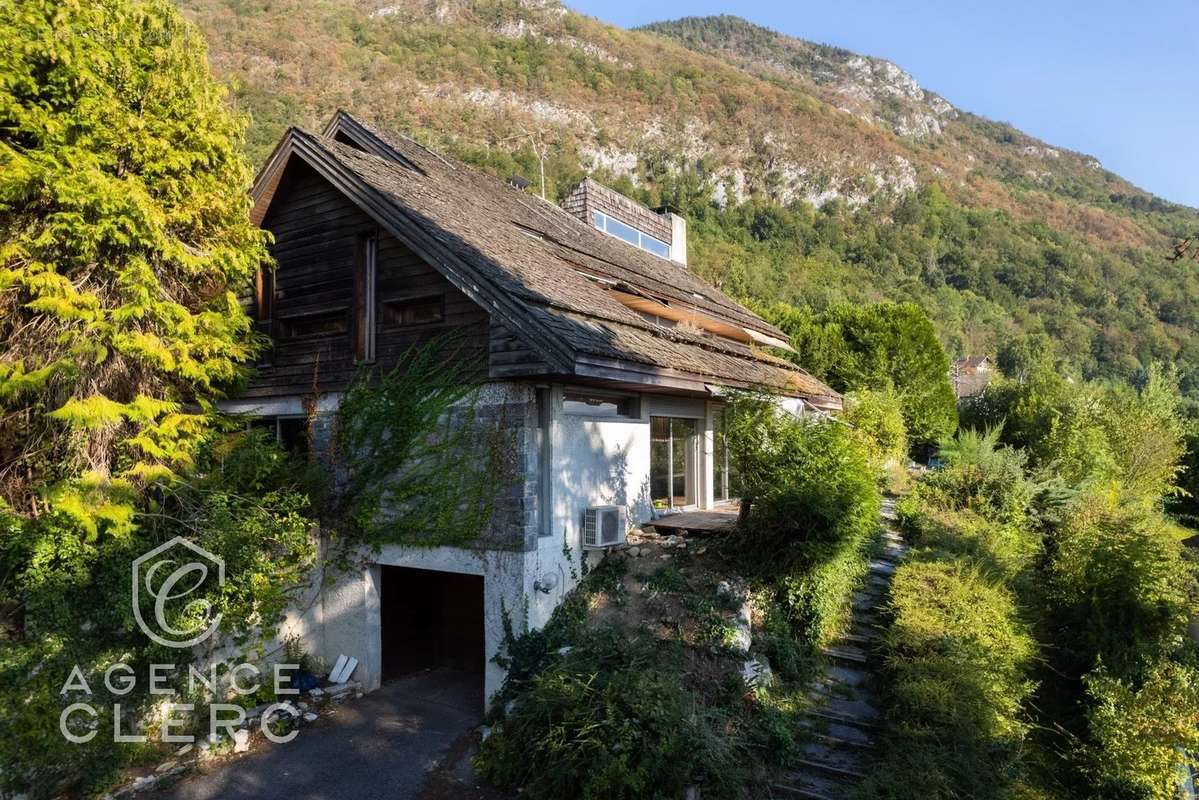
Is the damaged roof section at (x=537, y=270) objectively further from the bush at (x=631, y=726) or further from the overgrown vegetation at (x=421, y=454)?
the bush at (x=631, y=726)

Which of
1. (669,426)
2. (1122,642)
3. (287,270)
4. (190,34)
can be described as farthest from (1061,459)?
(190,34)

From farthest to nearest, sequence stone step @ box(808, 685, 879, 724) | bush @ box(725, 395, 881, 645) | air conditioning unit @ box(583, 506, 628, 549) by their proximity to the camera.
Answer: air conditioning unit @ box(583, 506, 628, 549), bush @ box(725, 395, 881, 645), stone step @ box(808, 685, 879, 724)

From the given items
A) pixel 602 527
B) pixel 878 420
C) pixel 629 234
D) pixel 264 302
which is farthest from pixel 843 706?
Result: pixel 878 420

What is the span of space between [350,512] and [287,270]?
4661mm

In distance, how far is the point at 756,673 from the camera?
26.8ft

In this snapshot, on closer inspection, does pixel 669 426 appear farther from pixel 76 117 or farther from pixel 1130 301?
pixel 1130 301

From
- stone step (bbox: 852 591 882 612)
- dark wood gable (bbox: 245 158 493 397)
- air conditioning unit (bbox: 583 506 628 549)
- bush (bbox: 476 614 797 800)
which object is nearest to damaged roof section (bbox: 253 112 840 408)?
dark wood gable (bbox: 245 158 493 397)

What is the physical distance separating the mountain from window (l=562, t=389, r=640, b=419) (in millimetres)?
40806

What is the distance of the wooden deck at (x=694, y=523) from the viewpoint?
10.7m

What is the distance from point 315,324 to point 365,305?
151cm

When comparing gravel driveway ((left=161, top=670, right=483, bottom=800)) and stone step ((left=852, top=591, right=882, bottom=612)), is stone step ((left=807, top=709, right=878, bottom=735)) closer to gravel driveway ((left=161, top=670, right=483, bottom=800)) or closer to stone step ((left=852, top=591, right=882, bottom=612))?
stone step ((left=852, top=591, right=882, bottom=612))

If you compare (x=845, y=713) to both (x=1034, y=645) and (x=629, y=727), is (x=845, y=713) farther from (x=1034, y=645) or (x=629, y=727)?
(x=1034, y=645)

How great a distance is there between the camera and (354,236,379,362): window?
10.2 metres

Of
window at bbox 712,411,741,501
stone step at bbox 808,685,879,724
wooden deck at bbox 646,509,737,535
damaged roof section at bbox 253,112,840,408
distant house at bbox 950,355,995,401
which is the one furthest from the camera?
distant house at bbox 950,355,995,401
